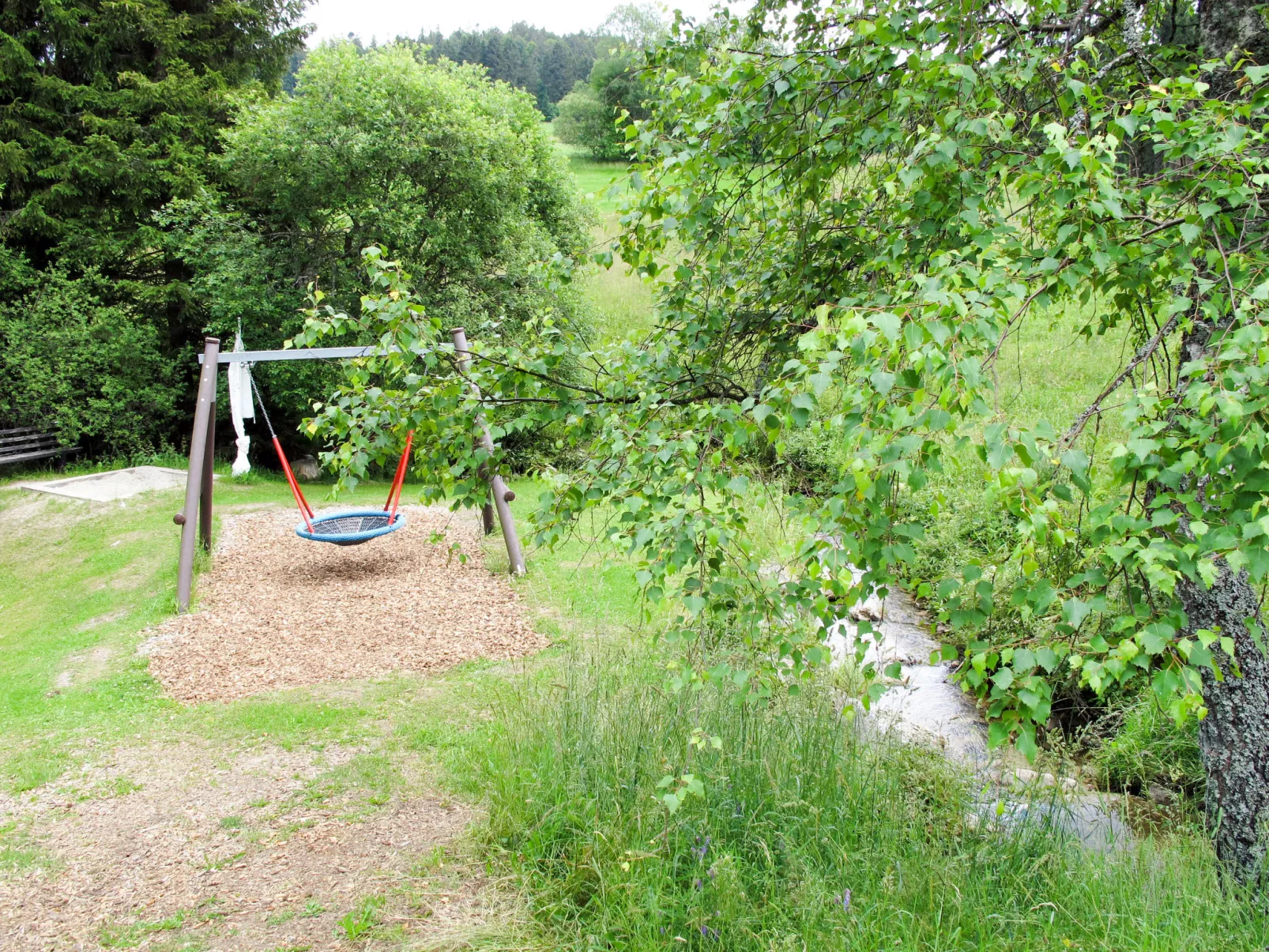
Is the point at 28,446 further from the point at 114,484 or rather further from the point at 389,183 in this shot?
the point at 389,183

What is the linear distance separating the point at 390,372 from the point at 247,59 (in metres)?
13.8

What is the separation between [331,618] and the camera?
654cm

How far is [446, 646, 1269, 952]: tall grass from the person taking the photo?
2527mm

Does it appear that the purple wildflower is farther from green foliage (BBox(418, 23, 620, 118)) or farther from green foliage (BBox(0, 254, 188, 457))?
green foliage (BBox(418, 23, 620, 118))

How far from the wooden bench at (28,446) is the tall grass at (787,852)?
1129cm

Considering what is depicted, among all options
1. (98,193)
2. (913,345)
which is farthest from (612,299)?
(913,345)

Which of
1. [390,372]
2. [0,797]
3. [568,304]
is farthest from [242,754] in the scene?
[568,304]

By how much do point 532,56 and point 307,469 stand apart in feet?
157

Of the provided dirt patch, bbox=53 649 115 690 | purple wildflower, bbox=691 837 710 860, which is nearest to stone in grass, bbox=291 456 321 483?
dirt patch, bbox=53 649 115 690

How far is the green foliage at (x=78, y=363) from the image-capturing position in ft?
38.4

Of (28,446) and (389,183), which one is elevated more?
(389,183)

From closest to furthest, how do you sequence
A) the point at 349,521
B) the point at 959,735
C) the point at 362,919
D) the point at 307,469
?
the point at 362,919, the point at 959,735, the point at 349,521, the point at 307,469

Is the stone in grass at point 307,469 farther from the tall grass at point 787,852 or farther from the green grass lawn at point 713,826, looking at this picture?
the tall grass at point 787,852

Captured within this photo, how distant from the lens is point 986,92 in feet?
7.74
